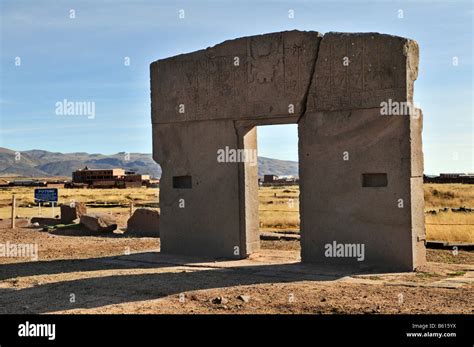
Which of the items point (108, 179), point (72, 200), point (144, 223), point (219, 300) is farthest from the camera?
point (108, 179)

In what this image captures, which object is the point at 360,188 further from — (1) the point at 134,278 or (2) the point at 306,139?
(1) the point at 134,278

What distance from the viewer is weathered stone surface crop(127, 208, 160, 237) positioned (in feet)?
56.5

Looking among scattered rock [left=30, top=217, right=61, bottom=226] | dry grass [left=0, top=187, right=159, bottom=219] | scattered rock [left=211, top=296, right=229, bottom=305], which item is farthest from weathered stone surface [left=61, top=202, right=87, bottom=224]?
scattered rock [left=211, top=296, right=229, bottom=305]

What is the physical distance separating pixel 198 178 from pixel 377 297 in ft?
16.7

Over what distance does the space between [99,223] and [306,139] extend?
29.2 feet

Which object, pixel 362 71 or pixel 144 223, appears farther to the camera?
pixel 144 223

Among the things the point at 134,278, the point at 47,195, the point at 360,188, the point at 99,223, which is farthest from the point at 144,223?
the point at 360,188

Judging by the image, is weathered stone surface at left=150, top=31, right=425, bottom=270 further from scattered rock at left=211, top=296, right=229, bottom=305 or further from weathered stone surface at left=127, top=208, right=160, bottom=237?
weathered stone surface at left=127, top=208, right=160, bottom=237

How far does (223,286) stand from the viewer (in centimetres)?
905

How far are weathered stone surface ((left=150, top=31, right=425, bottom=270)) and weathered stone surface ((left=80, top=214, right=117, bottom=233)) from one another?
17.9 ft

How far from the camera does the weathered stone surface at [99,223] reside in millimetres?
17656

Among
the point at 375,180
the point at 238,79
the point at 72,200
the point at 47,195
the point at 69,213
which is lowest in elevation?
the point at 69,213

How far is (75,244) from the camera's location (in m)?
15.2

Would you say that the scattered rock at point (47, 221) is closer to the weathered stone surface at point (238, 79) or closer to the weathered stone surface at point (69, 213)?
the weathered stone surface at point (69, 213)
